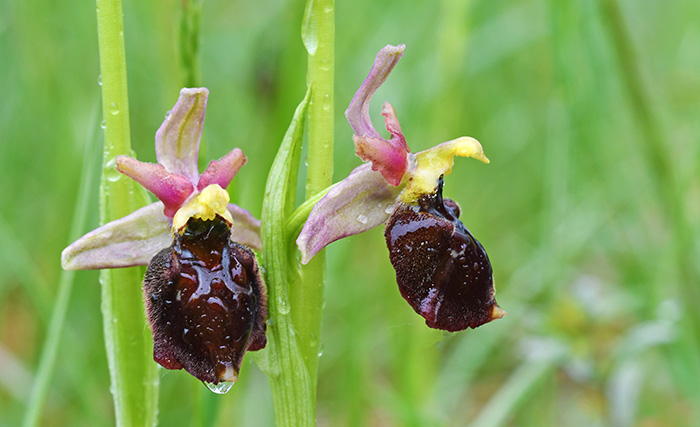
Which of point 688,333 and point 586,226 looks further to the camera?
point 586,226

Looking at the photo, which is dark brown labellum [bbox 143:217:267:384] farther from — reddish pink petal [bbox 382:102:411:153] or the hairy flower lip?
reddish pink petal [bbox 382:102:411:153]

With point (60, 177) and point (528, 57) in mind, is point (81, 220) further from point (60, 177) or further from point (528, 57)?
point (528, 57)

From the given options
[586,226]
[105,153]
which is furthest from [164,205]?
[586,226]

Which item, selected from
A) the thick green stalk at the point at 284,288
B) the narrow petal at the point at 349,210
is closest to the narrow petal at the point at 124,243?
the thick green stalk at the point at 284,288

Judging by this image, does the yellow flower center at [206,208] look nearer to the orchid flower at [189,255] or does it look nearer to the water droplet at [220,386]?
the orchid flower at [189,255]

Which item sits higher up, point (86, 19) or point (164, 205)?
point (86, 19)

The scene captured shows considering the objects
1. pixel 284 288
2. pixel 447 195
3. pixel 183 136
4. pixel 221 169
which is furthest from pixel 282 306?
pixel 447 195

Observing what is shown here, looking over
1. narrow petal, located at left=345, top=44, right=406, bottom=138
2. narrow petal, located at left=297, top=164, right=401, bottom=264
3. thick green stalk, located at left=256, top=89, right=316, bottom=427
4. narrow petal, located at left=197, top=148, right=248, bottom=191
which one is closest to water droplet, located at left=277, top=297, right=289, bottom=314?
thick green stalk, located at left=256, top=89, right=316, bottom=427
